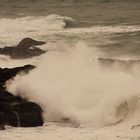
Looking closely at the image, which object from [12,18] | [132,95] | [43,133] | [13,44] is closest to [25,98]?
[43,133]

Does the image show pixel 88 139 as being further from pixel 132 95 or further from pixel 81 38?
pixel 81 38

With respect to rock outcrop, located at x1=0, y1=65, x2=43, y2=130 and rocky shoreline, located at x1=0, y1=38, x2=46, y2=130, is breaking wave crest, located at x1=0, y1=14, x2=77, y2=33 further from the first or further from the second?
rock outcrop, located at x1=0, y1=65, x2=43, y2=130

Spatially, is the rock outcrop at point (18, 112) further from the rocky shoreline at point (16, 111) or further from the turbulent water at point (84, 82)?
the turbulent water at point (84, 82)

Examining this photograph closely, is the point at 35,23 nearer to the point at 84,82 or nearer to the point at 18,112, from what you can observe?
the point at 84,82

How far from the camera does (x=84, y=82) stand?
2081 centimetres

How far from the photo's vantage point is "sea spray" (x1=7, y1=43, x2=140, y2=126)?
18.1 m

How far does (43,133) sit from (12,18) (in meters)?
29.8

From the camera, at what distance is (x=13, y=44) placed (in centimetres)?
3272

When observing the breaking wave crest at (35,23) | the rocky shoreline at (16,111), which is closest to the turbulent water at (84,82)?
the rocky shoreline at (16,111)

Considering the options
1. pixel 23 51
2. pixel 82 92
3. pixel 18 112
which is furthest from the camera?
pixel 23 51

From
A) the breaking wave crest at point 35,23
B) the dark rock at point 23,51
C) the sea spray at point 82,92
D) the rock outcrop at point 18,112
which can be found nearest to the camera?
the rock outcrop at point 18,112

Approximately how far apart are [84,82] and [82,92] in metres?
1.07

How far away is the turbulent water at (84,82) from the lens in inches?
656

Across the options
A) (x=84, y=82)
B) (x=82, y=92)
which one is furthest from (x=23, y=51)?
(x=82, y=92)
